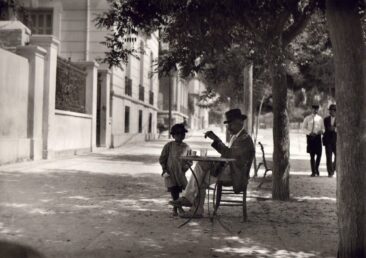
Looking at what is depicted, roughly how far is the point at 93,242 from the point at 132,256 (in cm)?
66

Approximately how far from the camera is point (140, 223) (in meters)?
5.84

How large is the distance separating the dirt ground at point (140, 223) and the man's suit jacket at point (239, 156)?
53cm

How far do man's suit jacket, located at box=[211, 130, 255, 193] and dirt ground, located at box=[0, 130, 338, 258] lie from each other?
0.53 m

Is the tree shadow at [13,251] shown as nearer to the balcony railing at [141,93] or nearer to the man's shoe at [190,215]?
the man's shoe at [190,215]

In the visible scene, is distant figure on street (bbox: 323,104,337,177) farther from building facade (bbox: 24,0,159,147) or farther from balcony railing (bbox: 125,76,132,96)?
balcony railing (bbox: 125,76,132,96)

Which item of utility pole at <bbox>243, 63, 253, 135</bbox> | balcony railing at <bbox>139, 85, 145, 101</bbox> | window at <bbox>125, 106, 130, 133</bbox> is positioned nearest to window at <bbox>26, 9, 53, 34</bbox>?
window at <bbox>125, 106, 130, 133</bbox>

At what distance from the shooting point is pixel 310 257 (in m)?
4.47

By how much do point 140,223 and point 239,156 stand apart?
5.10 feet

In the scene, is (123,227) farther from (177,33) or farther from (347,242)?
(177,33)

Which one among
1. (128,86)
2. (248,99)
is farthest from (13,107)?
(128,86)

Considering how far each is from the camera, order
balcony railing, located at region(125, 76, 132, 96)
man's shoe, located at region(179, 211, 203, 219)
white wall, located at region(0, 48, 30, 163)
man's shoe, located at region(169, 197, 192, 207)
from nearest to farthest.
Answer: man's shoe, located at region(169, 197, 192, 207) → man's shoe, located at region(179, 211, 203, 219) → white wall, located at region(0, 48, 30, 163) → balcony railing, located at region(125, 76, 132, 96)

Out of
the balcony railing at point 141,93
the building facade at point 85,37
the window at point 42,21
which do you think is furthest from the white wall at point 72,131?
the balcony railing at point 141,93

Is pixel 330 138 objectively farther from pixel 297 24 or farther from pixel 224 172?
pixel 224 172

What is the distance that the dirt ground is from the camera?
15.1 feet
